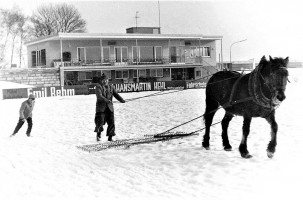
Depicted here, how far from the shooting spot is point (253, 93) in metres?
6.82

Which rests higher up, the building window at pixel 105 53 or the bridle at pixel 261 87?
the building window at pixel 105 53

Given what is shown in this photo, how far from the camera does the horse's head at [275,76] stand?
625cm

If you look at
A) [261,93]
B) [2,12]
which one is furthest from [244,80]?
[2,12]

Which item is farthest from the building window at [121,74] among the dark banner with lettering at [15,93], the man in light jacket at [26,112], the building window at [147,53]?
the man in light jacket at [26,112]

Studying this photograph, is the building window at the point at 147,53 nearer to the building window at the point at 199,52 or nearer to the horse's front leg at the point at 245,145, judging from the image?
the building window at the point at 199,52

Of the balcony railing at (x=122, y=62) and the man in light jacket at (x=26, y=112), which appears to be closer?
the man in light jacket at (x=26, y=112)

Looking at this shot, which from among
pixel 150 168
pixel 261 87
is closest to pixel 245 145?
pixel 261 87

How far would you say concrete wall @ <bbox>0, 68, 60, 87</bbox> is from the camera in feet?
96.6

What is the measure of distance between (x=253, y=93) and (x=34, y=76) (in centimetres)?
2793

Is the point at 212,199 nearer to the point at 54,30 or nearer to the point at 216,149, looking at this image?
the point at 216,149

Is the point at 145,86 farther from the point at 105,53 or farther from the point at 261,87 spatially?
the point at 261,87

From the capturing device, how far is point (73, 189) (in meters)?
5.25

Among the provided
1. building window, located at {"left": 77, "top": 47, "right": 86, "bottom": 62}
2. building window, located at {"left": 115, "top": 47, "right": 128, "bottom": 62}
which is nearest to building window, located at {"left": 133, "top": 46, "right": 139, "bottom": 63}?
building window, located at {"left": 115, "top": 47, "right": 128, "bottom": 62}

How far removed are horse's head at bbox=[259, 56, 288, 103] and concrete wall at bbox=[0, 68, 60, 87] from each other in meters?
25.4
